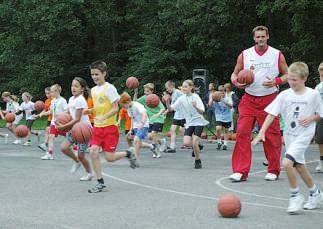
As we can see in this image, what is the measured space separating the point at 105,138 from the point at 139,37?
33.8m

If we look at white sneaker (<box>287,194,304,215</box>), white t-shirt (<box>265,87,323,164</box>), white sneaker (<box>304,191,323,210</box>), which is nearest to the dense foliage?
white t-shirt (<box>265,87,323,164</box>)

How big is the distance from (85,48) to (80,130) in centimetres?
3609

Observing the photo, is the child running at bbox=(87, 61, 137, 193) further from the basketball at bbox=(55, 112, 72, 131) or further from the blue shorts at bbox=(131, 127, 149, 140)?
the blue shorts at bbox=(131, 127, 149, 140)

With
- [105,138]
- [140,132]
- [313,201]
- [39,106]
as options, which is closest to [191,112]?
[140,132]

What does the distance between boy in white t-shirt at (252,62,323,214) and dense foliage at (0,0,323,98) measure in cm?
2454

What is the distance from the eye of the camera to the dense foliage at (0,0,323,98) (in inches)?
1471

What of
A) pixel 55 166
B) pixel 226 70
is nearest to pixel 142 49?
pixel 226 70

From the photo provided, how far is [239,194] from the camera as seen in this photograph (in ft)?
33.5

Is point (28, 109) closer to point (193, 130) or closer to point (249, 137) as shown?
point (193, 130)

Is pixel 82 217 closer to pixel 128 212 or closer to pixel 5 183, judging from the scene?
pixel 128 212

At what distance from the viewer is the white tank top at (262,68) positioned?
1180 centimetres

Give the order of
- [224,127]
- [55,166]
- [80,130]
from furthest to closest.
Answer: [224,127] < [55,166] < [80,130]

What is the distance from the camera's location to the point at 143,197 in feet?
32.9

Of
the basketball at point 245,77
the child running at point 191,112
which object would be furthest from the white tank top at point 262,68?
the child running at point 191,112
